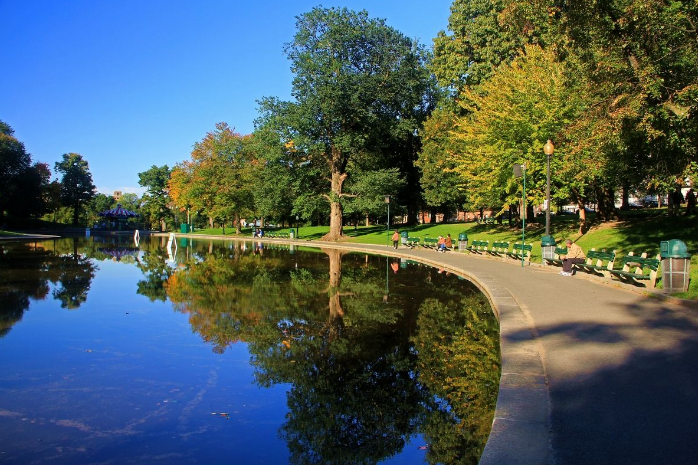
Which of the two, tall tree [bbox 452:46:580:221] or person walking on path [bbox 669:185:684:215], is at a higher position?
tall tree [bbox 452:46:580:221]

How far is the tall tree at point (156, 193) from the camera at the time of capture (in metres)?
103

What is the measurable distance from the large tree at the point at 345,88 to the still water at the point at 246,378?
107 ft

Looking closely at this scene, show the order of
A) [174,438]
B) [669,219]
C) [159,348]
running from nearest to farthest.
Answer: [174,438] < [159,348] < [669,219]

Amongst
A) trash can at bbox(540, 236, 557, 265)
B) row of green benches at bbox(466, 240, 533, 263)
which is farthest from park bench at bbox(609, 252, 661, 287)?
row of green benches at bbox(466, 240, 533, 263)

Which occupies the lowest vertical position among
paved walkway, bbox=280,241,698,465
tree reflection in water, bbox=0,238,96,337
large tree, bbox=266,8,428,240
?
tree reflection in water, bbox=0,238,96,337

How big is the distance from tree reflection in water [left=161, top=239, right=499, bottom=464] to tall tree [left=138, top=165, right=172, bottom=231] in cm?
9190

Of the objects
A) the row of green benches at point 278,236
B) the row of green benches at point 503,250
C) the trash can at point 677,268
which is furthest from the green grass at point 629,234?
the row of green benches at point 278,236

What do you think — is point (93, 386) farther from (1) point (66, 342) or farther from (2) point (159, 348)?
(1) point (66, 342)

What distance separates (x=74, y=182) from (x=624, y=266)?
10736 centimetres

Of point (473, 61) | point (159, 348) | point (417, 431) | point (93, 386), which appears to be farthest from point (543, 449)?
point (473, 61)

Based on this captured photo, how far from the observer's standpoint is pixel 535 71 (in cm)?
3006

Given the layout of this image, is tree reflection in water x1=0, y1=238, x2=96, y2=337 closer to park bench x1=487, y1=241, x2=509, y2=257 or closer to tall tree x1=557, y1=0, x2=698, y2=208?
tall tree x1=557, y1=0, x2=698, y2=208

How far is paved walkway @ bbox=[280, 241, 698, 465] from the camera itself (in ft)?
15.0

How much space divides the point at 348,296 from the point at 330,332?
4.87 m
